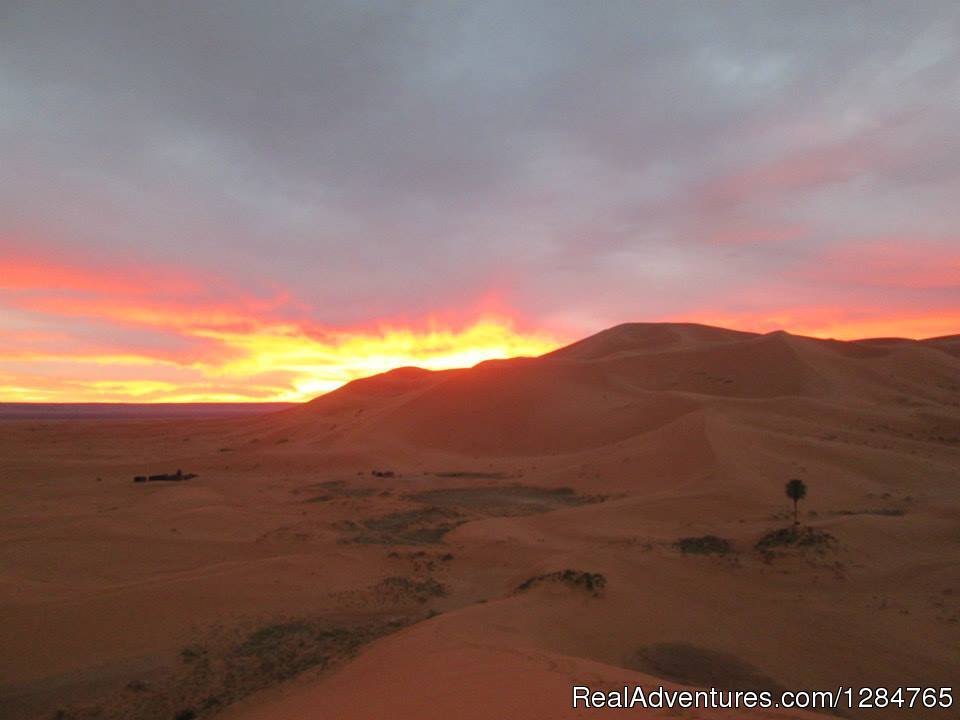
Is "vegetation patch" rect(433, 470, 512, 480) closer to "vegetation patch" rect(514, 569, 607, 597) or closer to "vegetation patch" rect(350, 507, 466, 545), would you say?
"vegetation patch" rect(350, 507, 466, 545)

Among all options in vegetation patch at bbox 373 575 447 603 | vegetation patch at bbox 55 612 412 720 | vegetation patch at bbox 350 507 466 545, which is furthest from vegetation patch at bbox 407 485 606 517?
vegetation patch at bbox 55 612 412 720

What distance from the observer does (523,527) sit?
591 inches

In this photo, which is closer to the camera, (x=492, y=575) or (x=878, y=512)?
(x=492, y=575)

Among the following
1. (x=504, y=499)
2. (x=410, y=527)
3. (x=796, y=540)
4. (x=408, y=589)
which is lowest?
(x=408, y=589)

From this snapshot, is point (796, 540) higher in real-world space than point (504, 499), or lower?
higher

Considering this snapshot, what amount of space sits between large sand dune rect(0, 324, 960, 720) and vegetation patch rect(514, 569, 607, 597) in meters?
0.04

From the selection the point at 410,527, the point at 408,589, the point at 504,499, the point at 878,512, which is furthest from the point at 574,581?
the point at 878,512

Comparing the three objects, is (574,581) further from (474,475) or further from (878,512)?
(474,475)

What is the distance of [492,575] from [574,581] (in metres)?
2.27

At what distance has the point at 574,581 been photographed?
10.0 m

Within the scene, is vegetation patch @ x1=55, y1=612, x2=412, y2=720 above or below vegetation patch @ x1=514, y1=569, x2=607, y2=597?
below

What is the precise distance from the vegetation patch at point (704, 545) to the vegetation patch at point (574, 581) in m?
2.79

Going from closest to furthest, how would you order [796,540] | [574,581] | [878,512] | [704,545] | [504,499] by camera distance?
[574,581]
[796,540]
[704,545]
[878,512]
[504,499]

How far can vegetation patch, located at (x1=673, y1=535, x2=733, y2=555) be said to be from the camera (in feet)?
39.2
